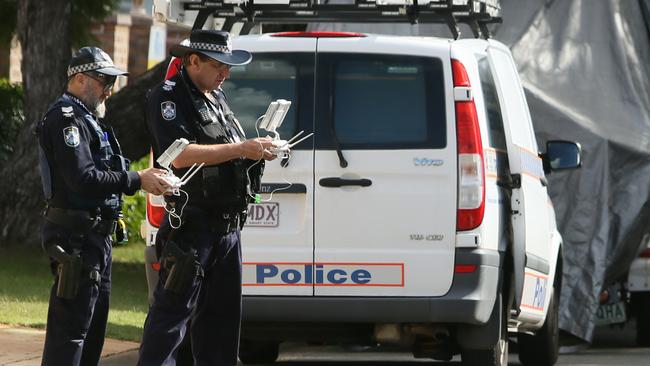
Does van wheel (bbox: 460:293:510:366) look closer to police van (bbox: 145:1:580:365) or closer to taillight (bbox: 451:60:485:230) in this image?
police van (bbox: 145:1:580:365)

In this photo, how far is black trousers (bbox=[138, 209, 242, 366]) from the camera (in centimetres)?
681

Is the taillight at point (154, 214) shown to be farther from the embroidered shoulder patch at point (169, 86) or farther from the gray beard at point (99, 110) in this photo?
the embroidered shoulder patch at point (169, 86)

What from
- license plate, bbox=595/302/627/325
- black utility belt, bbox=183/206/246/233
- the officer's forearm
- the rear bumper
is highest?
the officer's forearm

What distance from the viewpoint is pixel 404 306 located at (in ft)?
27.8

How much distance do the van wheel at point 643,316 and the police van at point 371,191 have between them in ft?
14.4

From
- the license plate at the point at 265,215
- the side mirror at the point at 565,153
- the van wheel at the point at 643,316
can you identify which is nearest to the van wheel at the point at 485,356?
the license plate at the point at 265,215

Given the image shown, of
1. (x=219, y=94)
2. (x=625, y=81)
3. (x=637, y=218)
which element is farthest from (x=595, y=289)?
(x=219, y=94)

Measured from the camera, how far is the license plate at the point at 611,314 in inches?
496

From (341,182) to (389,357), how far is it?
3563mm

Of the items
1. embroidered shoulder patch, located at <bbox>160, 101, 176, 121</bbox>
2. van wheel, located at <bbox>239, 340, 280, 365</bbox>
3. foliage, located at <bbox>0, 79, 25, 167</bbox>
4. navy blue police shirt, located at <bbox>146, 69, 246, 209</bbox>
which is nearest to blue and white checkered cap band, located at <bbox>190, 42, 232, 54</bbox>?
navy blue police shirt, located at <bbox>146, 69, 246, 209</bbox>

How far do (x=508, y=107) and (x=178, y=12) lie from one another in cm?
217

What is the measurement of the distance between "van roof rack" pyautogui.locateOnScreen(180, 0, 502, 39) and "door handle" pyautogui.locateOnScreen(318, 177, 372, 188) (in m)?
1.54

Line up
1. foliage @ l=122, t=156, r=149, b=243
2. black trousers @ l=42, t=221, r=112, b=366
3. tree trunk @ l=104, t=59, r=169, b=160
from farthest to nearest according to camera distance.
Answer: foliage @ l=122, t=156, r=149, b=243
tree trunk @ l=104, t=59, r=169, b=160
black trousers @ l=42, t=221, r=112, b=366

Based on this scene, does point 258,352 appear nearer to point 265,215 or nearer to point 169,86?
point 265,215
